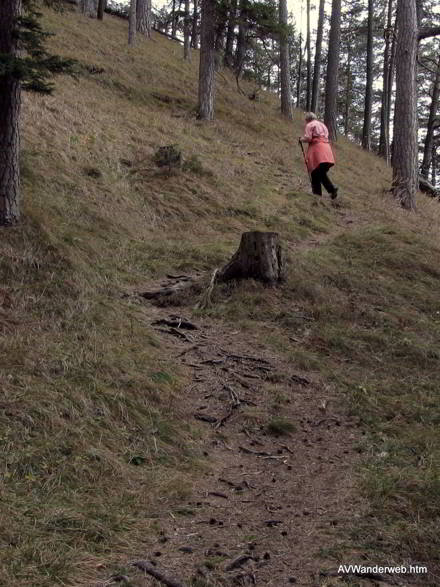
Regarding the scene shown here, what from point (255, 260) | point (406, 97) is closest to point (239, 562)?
point (255, 260)

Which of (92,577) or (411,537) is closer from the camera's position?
(92,577)

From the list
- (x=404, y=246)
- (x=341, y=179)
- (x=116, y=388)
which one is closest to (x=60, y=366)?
(x=116, y=388)

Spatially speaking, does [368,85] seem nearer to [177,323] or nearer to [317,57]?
[317,57]

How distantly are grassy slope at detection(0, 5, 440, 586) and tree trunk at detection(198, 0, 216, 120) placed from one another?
2606 mm

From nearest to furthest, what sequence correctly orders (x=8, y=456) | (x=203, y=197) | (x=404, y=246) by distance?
1. (x=8, y=456)
2. (x=404, y=246)
3. (x=203, y=197)

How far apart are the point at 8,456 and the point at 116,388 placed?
115 centimetres

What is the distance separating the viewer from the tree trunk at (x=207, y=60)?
15578 mm

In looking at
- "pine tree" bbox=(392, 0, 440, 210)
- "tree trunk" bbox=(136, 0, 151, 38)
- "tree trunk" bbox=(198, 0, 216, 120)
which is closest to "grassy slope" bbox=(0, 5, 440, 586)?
"pine tree" bbox=(392, 0, 440, 210)

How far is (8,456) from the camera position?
10.9 feet

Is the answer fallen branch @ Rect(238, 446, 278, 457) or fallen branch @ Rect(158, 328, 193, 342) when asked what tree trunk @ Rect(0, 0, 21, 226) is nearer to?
fallen branch @ Rect(158, 328, 193, 342)

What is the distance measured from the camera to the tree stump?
276 inches

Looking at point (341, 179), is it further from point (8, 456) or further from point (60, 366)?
point (8, 456)

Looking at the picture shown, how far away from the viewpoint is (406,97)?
12.4m

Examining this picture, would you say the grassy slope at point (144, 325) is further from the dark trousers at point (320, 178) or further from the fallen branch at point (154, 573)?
the dark trousers at point (320, 178)
